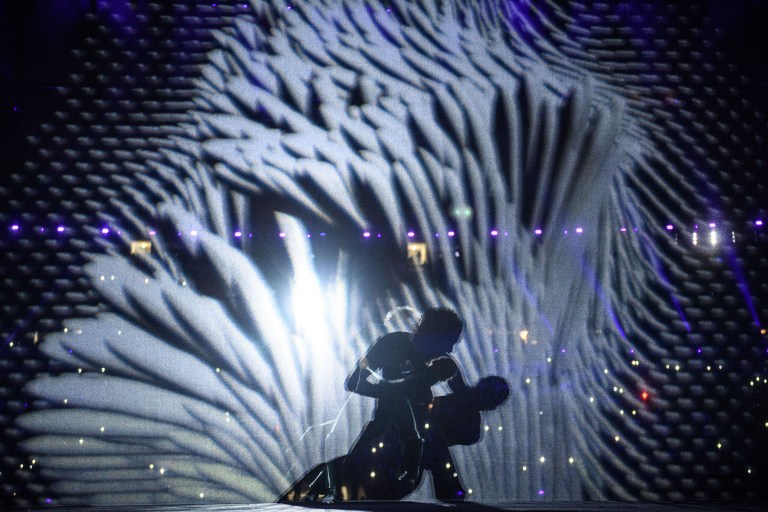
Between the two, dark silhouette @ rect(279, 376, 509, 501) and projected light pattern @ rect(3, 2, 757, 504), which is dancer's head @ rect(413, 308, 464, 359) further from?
dark silhouette @ rect(279, 376, 509, 501)

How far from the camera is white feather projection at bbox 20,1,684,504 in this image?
2.69 m

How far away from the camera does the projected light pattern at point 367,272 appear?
8.84 feet

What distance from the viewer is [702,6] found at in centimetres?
296

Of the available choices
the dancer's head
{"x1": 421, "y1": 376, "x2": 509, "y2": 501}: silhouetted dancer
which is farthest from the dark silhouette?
the dancer's head

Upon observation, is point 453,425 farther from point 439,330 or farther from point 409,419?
point 439,330

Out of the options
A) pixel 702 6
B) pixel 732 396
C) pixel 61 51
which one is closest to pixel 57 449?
pixel 61 51

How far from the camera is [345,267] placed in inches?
108

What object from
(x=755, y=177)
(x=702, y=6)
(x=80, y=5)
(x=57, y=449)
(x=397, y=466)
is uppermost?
(x=702, y=6)

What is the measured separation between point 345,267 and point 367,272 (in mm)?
100

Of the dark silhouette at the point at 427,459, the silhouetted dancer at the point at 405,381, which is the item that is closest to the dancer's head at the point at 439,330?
the silhouetted dancer at the point at 405,381

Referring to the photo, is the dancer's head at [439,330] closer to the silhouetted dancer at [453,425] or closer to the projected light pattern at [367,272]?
the projected light pattern at [367,272]

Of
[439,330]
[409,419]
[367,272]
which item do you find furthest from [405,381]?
[367,272]

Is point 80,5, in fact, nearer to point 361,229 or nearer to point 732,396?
point 361,229

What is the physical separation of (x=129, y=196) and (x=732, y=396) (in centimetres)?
286
